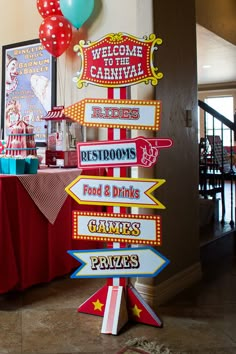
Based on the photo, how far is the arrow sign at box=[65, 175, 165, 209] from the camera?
1892mm

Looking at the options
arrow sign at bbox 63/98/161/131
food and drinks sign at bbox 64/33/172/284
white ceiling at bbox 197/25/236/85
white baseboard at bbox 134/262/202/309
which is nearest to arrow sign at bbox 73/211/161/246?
food and drinks sign at bbox 64/33/172/284

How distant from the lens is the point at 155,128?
1889 millimetres

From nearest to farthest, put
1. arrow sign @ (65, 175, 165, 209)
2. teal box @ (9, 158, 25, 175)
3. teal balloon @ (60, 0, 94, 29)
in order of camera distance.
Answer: arrow sign @ (65, 175, 165, 209) < teal box @ (9, 158, 25, 175) < teal balloon @ (60, 0, 94, 29)

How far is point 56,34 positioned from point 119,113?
51.3 inches

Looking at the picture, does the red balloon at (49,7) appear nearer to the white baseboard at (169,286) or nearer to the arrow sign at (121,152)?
the arrow sign at (121,152)

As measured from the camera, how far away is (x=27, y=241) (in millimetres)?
2463

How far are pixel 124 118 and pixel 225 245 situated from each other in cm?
207

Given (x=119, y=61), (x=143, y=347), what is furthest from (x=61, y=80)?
→ (x=143, y=347)

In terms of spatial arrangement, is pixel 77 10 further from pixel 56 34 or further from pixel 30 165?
pixel 30 165

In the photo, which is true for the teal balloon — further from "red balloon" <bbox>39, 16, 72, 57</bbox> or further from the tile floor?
the tile floor

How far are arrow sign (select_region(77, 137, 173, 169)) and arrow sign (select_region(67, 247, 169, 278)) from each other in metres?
0.42

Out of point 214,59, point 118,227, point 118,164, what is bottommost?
point 118,227

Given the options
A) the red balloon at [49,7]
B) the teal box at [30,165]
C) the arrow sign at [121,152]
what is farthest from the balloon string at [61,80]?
the arrow sign at [121,152]

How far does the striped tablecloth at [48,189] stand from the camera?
245 cm
